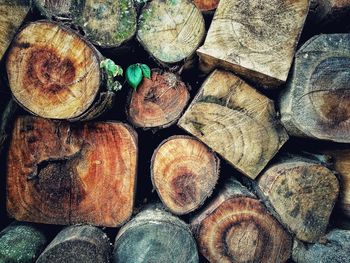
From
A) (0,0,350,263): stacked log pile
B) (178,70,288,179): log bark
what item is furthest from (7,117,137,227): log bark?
(178,70,288,179): log bark

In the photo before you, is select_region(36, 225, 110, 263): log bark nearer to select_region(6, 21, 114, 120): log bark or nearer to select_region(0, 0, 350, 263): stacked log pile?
select_region(0, 0, 350, 263): stacked log pile

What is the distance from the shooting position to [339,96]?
1.84 m

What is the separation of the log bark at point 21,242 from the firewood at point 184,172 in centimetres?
86

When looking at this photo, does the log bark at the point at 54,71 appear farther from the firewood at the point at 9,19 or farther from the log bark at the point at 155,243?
the log bark at the point at 155,243

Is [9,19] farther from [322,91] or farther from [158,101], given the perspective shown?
[322,91]

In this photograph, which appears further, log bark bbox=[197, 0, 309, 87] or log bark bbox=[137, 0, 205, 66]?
log bark bbox=[137, 0, 205, 66]

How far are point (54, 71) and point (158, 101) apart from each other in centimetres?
66

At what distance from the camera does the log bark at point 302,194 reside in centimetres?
196

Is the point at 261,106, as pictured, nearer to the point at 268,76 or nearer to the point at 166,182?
the point at 268,76

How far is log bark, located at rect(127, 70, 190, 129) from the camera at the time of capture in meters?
2.06

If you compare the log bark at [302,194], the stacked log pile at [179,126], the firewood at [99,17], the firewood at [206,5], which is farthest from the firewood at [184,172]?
the firewood at [206,5]

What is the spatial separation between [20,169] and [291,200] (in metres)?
1.77

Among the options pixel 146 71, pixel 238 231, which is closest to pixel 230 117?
pixel 146 71

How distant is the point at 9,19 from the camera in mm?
1850
